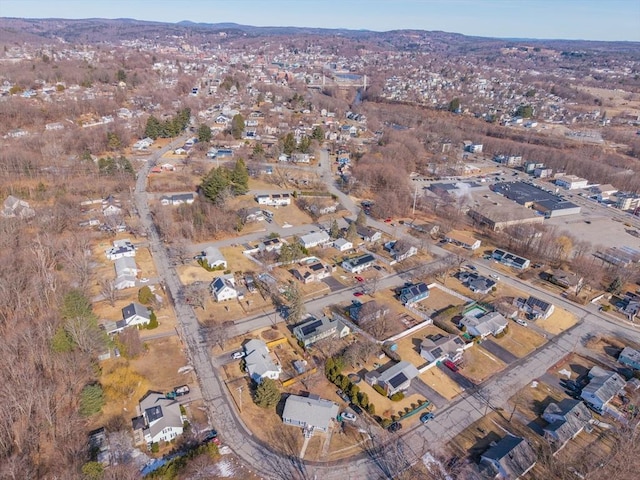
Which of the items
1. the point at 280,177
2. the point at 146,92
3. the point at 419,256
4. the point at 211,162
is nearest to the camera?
the point at 419,256

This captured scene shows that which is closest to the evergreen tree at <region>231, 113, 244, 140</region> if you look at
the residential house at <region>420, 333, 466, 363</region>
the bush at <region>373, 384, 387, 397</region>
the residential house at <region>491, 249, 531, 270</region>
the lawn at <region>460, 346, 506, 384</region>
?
the residential house at <region>491, 249, 531, 270</region>

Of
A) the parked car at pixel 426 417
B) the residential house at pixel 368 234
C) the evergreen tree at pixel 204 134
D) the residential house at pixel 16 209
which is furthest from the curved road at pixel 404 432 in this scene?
the evergreen tree at pixel 204 134

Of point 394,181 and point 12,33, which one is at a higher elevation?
point 12,33

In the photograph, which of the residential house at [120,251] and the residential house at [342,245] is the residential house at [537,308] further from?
the residential house at [120,251]

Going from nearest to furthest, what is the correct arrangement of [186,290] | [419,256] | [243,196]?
[186,290]
[419,256]
[243,196]

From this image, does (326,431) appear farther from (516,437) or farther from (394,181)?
(394,181)

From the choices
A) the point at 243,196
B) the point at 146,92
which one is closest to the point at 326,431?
the point at 243,196

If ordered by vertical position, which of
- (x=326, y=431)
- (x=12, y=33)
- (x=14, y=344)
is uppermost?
(x=12, y=33)

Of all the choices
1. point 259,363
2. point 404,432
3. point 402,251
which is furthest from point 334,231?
point 404,432
